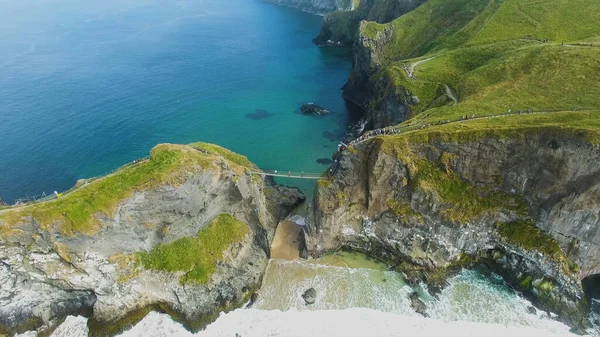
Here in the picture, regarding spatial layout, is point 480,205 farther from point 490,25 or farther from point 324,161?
point 490,25

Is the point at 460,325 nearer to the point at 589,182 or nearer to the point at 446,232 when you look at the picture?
the point at 446,232

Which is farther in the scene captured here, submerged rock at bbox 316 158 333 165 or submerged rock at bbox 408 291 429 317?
submerged rock at bbox 316 158 333 165

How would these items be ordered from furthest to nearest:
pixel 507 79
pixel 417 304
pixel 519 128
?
Answer: pixel 507 79 → pixel 519 128 → pixel 417 304

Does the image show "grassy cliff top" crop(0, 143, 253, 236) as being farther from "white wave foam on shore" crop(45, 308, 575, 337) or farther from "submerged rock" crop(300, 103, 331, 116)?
"submerged rock" crop(300, 103, 331, 116)

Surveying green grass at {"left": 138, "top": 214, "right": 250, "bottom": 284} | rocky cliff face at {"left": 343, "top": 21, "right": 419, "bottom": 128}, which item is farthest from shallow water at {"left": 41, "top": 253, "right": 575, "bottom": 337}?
rocky cliff face at {"left": 343, "top": 21, "right": 419, "bottom": 128}

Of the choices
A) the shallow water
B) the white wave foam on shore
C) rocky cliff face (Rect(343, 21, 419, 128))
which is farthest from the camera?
rocky cliff face (Rect(343, 21, 419, 128))

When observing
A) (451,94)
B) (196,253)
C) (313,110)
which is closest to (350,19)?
A: (313,110)
